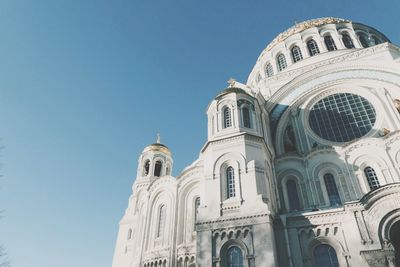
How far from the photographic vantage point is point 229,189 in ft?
50.3

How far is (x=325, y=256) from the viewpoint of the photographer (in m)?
13.1

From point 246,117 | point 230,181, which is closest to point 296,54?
point 246,117

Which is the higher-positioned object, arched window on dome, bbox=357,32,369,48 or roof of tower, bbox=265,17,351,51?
roof of tower, bbox=265,17,351,51

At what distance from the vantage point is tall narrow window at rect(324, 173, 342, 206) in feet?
52.5

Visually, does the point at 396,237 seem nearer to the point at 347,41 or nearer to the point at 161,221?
the point at 161,221

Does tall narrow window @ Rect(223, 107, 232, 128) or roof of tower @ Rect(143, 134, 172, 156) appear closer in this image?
tall narrow window @ Rect(223, 107, 232, 128)

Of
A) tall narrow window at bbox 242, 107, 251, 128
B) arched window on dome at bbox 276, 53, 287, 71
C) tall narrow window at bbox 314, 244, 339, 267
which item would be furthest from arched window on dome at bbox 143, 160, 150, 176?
tall narrow window at bbox 314, 244, 339, 267

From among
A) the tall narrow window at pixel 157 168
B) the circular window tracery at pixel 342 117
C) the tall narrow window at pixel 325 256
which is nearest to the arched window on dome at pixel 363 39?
the circular window tracery at pixel 342 117

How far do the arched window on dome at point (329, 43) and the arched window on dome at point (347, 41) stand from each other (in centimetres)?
107

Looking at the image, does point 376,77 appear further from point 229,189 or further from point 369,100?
point 229,189

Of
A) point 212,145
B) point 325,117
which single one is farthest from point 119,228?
point 325,117

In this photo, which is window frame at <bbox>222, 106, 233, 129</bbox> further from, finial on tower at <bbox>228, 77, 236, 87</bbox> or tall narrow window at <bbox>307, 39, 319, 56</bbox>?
tall narrow window at <bbox>307, 39, 319, 56</bbox>

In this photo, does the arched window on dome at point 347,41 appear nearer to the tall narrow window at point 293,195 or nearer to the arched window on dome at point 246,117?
the arched window on dome at point 246,117

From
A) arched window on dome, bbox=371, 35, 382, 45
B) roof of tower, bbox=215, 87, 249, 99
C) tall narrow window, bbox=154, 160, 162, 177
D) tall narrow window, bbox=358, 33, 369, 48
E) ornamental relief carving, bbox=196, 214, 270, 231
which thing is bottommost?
ornamental relief carving, bbox=196, 214, 270, 231
